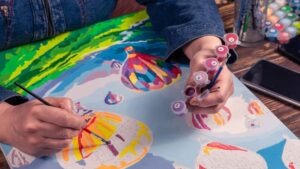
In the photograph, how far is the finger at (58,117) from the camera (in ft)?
2.07

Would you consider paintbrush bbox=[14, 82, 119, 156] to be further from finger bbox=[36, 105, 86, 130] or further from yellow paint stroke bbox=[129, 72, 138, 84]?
yellow paint stroke bbox=[129, 72, 138, 84]

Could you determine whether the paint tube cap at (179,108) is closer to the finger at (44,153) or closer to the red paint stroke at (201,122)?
the red paint stroke at (201,122)

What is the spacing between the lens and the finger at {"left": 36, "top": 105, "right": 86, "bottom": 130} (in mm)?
630

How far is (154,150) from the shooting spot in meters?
0.65

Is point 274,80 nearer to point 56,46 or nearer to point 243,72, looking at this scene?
point 243,72

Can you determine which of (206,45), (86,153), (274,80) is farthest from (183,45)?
(86,153)

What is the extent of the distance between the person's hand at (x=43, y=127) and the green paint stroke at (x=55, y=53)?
112 mm

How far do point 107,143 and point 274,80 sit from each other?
1.03ft

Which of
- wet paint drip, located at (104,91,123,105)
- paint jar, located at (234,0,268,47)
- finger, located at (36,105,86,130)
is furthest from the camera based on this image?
paint jar, located at (234,0,268,47)

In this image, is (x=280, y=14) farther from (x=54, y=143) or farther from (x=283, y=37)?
(x=54, y=143)

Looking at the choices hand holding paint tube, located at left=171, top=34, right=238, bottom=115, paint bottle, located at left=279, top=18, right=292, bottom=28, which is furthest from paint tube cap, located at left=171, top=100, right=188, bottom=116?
paint bottle, located at left=279, top=18, right=292, bottom=28

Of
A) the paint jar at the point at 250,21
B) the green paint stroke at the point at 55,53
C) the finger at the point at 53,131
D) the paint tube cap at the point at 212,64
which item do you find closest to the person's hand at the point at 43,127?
the finger at the point at 53,131

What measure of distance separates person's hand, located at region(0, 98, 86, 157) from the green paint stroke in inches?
4.4

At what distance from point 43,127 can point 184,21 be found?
338 millimetres
